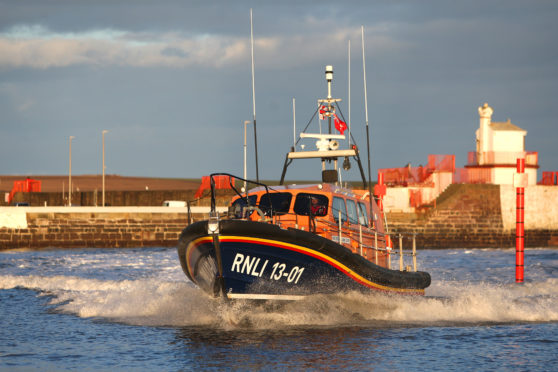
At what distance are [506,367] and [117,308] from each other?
338 inches

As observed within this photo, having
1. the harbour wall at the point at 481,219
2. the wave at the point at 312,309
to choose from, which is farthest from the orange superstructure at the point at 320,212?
the harbour wall at the point at 481,219

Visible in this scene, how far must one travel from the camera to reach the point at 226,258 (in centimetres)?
1325

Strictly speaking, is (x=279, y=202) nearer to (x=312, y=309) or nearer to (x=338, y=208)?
(x=338, y=208)

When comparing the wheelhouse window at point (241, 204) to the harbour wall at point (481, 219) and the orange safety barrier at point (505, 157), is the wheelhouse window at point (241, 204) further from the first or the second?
the orange safety barrier at point (505, 157)

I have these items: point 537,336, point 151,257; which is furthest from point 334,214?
point 151,257

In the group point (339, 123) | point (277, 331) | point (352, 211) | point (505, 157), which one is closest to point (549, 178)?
point (505, 157)

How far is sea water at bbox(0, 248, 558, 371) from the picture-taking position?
11516 mm

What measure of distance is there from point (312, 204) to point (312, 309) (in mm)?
2018

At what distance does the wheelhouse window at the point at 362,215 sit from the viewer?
16.2 m

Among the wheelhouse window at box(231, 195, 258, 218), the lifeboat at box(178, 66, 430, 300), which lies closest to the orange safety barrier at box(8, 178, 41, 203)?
the wheelhouse window at box(231, 195, 258, 218)

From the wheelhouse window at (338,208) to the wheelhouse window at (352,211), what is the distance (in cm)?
19

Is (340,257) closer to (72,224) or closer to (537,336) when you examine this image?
(537,336)

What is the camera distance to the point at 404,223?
42156 mm

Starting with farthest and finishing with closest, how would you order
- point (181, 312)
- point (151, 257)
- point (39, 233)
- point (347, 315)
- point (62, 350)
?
1. point (39, 233)
2. point (151, 257)
3. point (181, 312)
4. point (347, 315)
5. point (62, 350)
